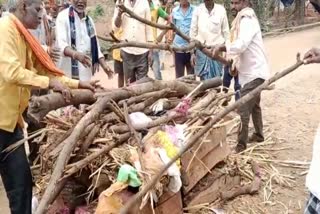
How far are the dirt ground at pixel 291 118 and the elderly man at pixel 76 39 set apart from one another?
157 cm

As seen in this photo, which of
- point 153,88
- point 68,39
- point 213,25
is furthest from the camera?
point 213,25

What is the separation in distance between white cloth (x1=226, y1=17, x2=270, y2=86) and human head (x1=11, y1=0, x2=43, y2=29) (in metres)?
2.24

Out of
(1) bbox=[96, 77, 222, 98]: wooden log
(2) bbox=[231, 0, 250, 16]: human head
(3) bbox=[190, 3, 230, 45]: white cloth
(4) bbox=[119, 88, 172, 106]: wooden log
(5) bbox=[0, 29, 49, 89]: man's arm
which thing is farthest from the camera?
(3) bbox=[190, 3, 230, 45]: white cloth

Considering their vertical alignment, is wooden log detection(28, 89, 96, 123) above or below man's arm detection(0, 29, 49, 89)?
below

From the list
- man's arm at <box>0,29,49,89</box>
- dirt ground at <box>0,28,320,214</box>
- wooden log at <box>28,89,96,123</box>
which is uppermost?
man's arm at <box>0,29,49,89</box>

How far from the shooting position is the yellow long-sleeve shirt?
400 cm

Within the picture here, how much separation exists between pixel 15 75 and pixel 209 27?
4.04 meters

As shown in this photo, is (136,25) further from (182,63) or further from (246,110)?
(246,110)

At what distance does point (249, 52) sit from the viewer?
5.99 m

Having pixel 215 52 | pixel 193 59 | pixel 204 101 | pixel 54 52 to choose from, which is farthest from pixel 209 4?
pixel 204 101

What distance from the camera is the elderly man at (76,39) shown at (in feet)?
20.6

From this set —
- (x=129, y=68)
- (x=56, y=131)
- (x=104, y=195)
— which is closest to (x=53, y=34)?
(x=129, y=68)

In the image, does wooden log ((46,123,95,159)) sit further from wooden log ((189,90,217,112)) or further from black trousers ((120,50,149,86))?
black trousers ((120,50,149,86))

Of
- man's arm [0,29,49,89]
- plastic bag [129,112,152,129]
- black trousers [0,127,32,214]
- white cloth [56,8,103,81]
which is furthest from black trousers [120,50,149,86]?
man's arm [0,29,49,89]
